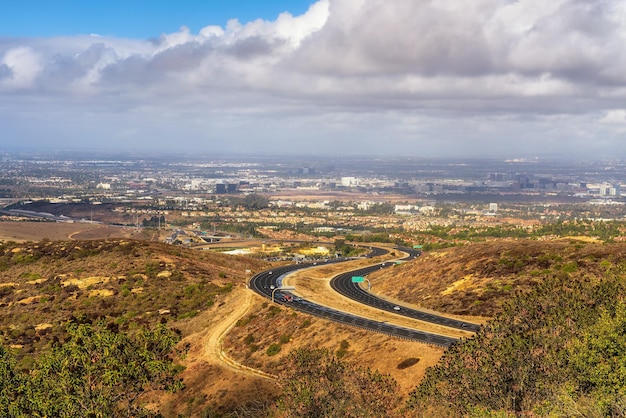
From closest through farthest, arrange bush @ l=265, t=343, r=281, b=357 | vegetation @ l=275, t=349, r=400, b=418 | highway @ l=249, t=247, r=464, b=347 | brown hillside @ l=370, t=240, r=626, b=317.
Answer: vegetation @ l=275, t=349, r=400, b=418
highway @ l=249, t=247, r=464, b=347
bush @ l=265, t=343, r=281, b=357
brown hillside @ l=370, t=240, r=626, b=317

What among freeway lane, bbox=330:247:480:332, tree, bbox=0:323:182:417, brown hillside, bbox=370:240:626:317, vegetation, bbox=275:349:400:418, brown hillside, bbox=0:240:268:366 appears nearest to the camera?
tree, bbox=0:323:182:417

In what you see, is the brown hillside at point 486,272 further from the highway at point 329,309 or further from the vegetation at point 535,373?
the vegetation at point 535,373

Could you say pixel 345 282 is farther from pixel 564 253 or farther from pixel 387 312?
pixel 564 253

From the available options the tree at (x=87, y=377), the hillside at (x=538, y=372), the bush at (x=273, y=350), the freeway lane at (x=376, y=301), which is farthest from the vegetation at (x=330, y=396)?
the freeway lane at (x=376, y=301)

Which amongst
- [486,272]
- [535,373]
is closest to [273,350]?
[535,373]

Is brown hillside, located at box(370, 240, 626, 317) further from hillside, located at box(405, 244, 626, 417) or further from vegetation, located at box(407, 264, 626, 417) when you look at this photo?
vegetation, located at box(407, 264, 626, 417)

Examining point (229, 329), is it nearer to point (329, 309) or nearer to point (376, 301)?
point (329, 309)

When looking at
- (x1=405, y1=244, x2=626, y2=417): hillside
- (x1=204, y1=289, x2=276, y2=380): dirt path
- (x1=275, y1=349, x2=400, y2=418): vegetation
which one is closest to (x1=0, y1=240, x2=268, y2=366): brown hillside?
(x1=204, y1=289, x2=276, y2=380): dirt path
